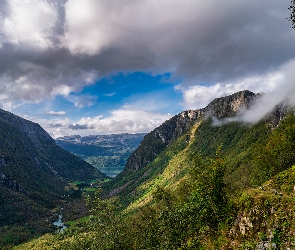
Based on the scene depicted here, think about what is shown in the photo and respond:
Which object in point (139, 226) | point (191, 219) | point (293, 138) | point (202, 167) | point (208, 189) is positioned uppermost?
point (293, 138)

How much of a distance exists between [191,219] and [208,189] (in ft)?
23.0

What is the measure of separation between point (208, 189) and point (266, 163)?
5364cm

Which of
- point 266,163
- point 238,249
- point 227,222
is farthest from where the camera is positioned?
point 266,163

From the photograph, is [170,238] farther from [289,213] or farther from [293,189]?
[293,189]

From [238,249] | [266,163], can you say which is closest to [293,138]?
[266,163]

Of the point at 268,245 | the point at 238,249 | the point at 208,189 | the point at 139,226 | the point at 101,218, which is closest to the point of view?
the point at 268,245

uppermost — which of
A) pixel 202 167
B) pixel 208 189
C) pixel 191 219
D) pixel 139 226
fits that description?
pixel 202 167

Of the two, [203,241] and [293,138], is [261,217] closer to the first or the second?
[203,241]

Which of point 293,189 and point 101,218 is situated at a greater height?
point 293,189

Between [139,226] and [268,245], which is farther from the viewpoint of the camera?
[139,226]

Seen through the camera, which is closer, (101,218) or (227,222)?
(227,222)

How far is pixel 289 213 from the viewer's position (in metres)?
36.3

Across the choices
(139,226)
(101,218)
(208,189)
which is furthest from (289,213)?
(139,226)

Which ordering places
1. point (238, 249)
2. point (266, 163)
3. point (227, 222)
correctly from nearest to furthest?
point (238, 249) < point (227, 222) < point (266, 163)
